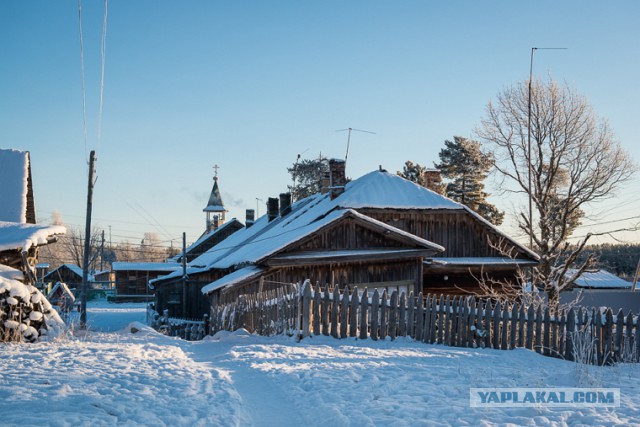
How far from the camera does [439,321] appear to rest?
13.5 m

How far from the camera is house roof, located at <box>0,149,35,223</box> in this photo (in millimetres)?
18234

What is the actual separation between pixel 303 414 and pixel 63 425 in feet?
8.67

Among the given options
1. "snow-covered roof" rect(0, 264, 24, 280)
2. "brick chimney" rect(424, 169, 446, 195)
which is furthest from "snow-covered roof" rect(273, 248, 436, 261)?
"brick chimney" rect(424, 169, 446, 195)

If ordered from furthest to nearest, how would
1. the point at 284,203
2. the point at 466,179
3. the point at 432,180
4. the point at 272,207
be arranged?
the point at 466,179 < the point at 272,207 < the point at 284,203 < the point at 432,180

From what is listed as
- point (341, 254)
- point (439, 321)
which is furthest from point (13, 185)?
point (439, 321)

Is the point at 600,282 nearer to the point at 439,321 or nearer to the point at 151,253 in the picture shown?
the point at 439,321

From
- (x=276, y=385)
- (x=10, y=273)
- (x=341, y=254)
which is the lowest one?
(x=276, y=385)

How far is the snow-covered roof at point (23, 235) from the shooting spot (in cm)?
1241

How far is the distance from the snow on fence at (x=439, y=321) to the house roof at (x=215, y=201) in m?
48.4

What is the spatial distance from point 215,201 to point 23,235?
5009 centimetres

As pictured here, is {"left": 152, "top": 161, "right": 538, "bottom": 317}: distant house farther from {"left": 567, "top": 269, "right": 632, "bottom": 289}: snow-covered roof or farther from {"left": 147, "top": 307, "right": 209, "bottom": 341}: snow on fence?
{"left": 567, "top": 269, "right": 632, "bottom": 289}: snow-covered roof

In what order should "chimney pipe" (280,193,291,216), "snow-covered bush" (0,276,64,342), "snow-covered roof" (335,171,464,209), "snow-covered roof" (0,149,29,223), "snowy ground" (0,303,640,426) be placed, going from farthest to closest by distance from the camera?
→ "chimney pipe" (280,193,291,216)
"snow-covered roof" (335,171,464,209)
"snow-covered roof" (0,149,29,223)
"snow-covered bush" (0,276,64,342)
"snowy ground" (0,303,640,426)

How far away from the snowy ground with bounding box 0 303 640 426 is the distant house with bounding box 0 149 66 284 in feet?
8.76

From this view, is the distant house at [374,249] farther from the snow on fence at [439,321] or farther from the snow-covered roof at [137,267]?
the snow-covered roof at [137,267]
